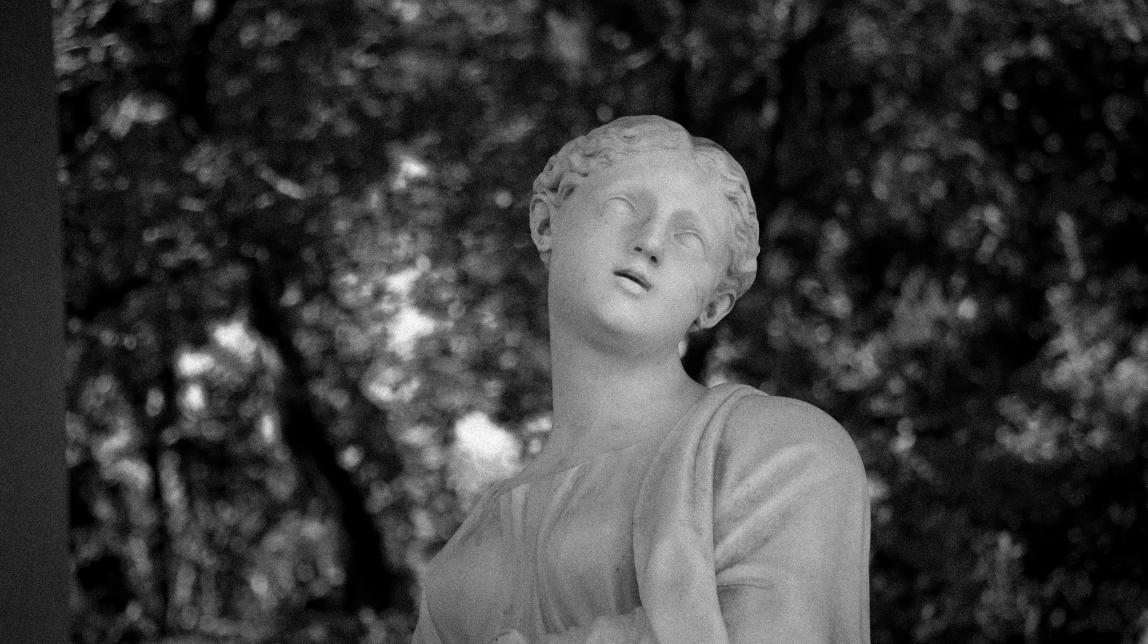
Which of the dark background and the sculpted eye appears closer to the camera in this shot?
the sculpted eye

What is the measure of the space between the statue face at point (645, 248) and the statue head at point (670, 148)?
2cm

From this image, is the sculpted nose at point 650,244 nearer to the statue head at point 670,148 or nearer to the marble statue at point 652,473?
the marble statue at point 652,473

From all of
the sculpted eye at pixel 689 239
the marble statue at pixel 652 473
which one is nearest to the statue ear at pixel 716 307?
the marble statue at pixel 652 473

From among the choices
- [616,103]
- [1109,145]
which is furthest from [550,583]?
[1109,145]

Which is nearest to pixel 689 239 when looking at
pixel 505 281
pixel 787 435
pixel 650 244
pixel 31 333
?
pixel 650 244

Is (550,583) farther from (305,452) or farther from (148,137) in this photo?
(148,137)

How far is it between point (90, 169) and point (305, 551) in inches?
55.2

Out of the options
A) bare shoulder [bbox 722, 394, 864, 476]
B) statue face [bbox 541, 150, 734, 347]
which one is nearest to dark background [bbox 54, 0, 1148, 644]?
statue face [bbox 541, 150, 734, 347]

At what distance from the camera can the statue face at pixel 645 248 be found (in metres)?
3.16

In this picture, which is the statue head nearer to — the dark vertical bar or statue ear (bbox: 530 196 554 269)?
statue ear (bbox: 530 196 554 269)

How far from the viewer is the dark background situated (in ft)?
20.1

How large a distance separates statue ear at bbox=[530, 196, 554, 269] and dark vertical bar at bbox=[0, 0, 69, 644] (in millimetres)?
2832

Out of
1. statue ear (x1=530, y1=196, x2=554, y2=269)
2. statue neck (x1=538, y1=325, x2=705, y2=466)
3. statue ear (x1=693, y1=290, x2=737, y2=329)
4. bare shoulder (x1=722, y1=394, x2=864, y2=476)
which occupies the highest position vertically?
bare shoulder (x1=722, y1=394, x2=864, y2=476)

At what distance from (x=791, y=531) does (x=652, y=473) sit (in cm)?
25
